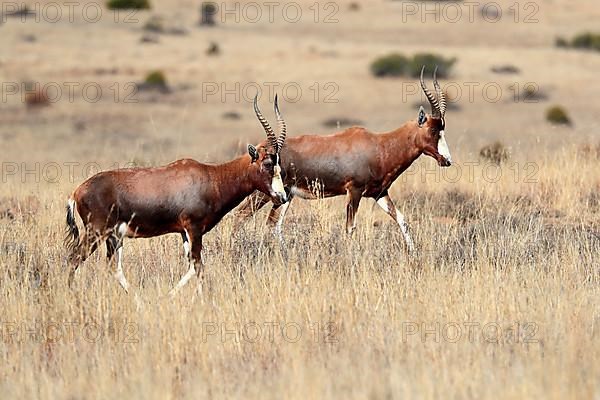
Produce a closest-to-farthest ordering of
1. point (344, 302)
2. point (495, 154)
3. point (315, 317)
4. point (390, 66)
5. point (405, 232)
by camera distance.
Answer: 1. point (315, 317)
2. point (344, 302)
3. point (405, 232)
4. point (495, 154)
5. point (390, 66)

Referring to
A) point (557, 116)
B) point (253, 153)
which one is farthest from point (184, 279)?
point (557, 116)

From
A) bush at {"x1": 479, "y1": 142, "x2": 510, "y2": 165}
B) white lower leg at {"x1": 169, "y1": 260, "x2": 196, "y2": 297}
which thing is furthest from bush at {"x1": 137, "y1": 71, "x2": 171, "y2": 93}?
white lower leg at {"x1": 169, "y1": 260, "x2": 196, "y2": 297}

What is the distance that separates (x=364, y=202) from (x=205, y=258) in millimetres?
4518

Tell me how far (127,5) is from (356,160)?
4834 centimetres

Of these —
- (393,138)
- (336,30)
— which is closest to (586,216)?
(393,138)

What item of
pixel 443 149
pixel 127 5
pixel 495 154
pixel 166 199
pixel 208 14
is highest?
pixel 166 199

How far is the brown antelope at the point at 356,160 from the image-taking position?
13820 millimetres

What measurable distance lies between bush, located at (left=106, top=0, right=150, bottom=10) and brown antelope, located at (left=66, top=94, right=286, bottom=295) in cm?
4962

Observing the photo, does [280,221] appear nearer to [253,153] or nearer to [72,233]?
[253,153]

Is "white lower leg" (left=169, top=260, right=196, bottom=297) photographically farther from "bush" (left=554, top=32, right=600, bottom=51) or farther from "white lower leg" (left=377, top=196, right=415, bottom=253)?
"bush" (left=554, top=32, right=600, bottom=51)

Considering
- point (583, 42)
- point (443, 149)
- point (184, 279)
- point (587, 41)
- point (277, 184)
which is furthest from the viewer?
point (587, 41)

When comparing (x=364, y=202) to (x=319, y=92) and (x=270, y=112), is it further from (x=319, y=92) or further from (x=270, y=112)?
(x=319, y=92)

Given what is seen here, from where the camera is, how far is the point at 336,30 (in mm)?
57750

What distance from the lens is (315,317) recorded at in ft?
30.6
